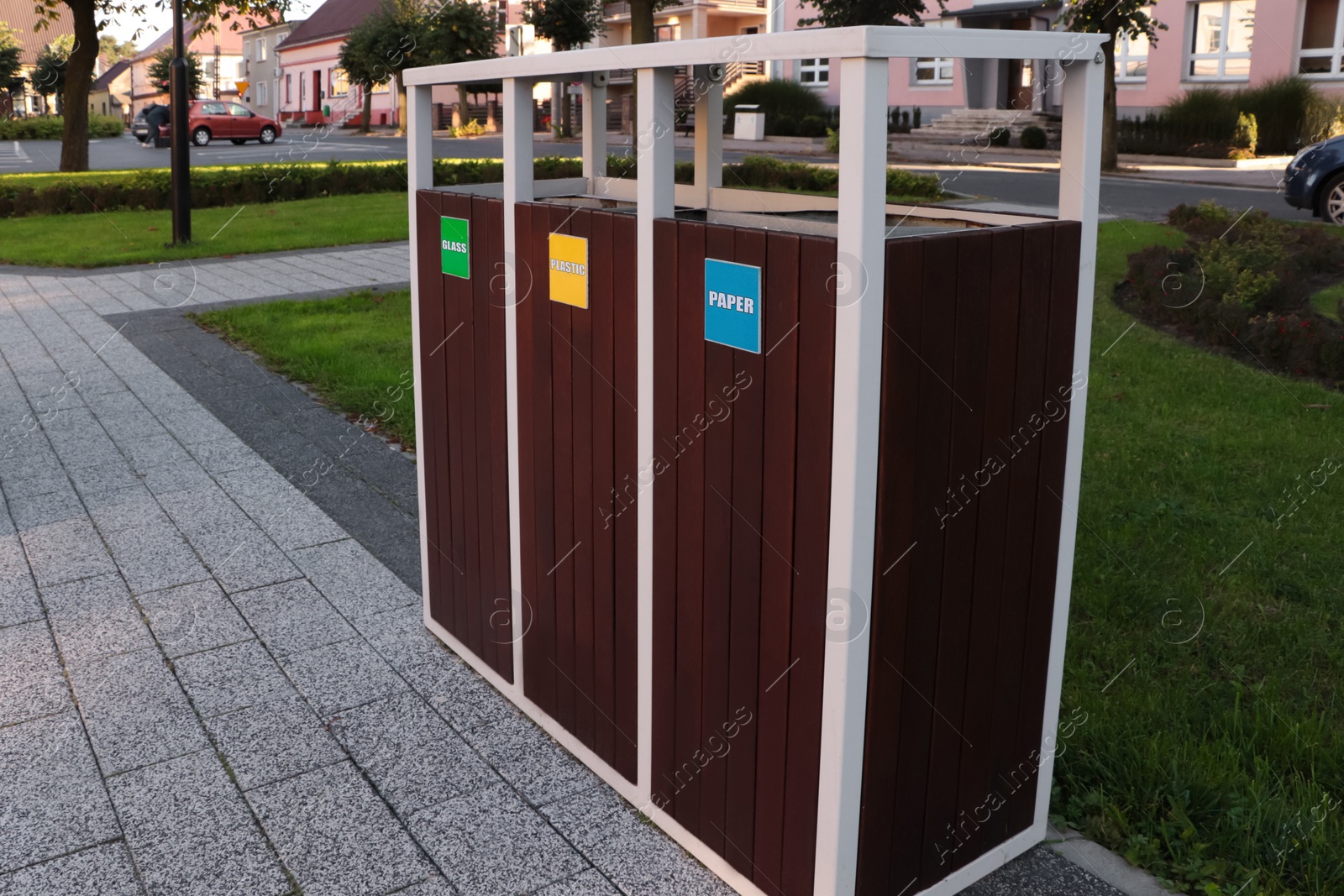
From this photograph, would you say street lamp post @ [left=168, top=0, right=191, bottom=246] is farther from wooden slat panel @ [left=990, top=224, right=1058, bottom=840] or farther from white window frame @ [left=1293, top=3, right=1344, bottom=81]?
white window frame @ [left=1293, top=3, right=1344, bottom=81]

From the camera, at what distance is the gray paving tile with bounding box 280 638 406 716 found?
4.14m

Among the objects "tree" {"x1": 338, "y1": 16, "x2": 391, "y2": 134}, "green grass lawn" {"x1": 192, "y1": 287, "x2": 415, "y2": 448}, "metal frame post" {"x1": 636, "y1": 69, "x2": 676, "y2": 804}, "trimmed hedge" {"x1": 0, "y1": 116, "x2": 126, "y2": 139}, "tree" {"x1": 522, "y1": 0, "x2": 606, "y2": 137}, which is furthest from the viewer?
"trimmed hedge" {"x1": 0, "y1": 116, "x2": 126, "y2": 139}

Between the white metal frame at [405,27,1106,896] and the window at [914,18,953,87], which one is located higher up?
the window at [914,18,953,87]

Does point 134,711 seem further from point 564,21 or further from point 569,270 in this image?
point 564,21

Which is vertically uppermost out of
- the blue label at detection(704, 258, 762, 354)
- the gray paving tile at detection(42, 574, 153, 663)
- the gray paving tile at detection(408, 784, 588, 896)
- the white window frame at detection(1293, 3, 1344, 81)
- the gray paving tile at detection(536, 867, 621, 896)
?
the white window frame at detection(1293, 3, 1344, 81)

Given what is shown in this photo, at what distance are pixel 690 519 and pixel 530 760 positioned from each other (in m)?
1.14

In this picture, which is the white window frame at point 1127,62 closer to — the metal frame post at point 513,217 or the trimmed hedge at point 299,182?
the trimmed hedge at point 299,182

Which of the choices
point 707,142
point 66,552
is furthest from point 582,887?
point 66,552

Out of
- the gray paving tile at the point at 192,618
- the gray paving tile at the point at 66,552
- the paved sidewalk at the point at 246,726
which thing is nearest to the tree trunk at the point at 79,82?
the paved sidewalk at the point at 246,726

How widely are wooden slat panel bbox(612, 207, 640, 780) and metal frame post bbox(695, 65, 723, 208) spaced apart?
2.62ft

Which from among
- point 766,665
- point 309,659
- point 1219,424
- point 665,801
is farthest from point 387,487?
point 1219,424

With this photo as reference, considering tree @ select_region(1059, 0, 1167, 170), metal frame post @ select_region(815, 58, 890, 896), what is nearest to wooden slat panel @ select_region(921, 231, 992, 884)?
metal frame post @ select_region(815, 58, 890, 896)

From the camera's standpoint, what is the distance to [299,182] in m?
21.2

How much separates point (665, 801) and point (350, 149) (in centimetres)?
3525
